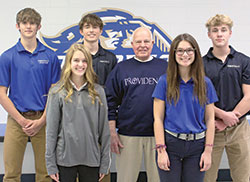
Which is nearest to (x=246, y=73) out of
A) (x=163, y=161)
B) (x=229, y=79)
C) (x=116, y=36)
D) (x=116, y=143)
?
(x=229, y=79)

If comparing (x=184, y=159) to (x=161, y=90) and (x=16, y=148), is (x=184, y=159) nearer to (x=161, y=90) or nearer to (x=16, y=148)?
(x=161, y=90)

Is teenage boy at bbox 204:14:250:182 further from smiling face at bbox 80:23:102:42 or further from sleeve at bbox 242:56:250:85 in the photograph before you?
smiling face at bbox 80:23:102:42

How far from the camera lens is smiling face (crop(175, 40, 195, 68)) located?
1.79 m

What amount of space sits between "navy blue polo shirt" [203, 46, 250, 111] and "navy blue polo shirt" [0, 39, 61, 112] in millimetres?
A: 1280

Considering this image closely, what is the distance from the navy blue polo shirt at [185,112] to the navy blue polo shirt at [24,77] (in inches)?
37.7

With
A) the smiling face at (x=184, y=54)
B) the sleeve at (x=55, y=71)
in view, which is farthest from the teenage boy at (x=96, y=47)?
the smiling face at (x=184, y=54)

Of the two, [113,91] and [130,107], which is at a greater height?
[113,91]

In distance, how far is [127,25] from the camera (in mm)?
3123

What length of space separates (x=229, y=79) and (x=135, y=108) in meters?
0.73

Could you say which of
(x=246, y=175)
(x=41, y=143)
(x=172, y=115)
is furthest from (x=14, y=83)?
(x=246, y=175)

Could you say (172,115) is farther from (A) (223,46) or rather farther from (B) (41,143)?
(B) (41,143)

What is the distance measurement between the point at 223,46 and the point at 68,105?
1.23 m

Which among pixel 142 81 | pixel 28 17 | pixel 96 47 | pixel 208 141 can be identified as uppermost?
pixel 28 17

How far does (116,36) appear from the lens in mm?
3123
